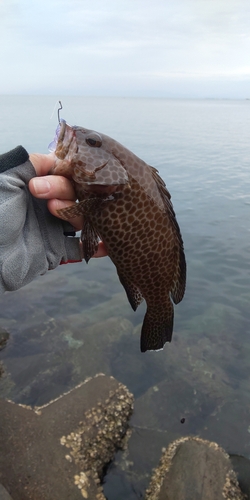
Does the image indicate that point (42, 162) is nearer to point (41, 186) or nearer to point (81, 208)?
point (41, 186)

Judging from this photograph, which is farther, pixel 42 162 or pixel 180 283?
pixel 180 283

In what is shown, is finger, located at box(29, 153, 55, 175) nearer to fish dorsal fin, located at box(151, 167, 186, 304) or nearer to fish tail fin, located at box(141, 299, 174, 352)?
fish dorsal fin, located at box(151, 167, 186, 304)

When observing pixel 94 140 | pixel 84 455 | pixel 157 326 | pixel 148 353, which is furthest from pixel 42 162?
pixel 148 353

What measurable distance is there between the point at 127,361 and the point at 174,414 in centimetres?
156

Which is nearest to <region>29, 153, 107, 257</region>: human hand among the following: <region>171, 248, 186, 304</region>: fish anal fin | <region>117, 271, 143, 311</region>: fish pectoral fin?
<region>117, 271, 143, 311</region>: fish pectoral fin

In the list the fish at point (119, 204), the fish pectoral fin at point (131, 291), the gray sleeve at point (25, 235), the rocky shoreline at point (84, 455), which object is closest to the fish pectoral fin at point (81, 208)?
the fish at point (119, 204)

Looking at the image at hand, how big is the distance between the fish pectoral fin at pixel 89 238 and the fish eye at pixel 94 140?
645mm

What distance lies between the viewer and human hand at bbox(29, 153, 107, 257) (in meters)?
2.93

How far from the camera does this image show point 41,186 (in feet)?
9.55

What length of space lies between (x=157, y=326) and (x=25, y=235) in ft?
5.30

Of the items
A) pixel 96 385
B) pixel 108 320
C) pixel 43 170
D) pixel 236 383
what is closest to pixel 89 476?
pixel 96 385

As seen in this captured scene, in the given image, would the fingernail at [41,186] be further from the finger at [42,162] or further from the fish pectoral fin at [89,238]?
the fish pectoral fin at [89,238]

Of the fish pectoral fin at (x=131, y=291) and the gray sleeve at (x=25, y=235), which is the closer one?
the gray sleeve at (x=25, y=235)

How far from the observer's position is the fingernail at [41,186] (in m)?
2.91
